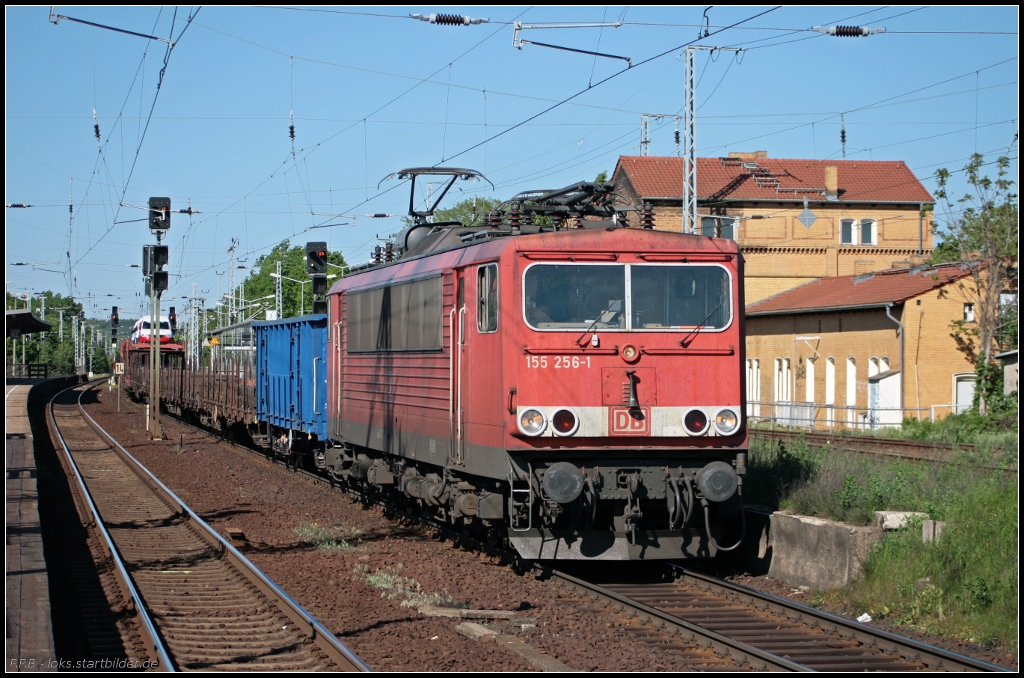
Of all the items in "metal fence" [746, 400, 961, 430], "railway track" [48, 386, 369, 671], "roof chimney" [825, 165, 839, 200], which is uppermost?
"roof chimney" [825, 165, 839, 200]

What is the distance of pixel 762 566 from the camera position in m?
11.7

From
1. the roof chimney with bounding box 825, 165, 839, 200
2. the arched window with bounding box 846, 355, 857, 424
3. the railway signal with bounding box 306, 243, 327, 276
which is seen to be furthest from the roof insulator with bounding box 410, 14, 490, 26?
the roof chimney with bounding box 825, 165, 839, 200

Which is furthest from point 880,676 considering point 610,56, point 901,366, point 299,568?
point 901,366

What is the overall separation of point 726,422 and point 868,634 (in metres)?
2.91

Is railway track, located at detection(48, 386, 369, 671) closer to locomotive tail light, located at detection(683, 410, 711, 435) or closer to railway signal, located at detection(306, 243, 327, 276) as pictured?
locomotive tail light, located at detection(683, 410, 711, 435)

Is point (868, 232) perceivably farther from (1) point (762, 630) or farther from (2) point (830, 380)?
(1) point (762, 630)

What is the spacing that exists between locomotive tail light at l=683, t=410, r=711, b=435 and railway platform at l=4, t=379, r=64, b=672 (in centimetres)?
581

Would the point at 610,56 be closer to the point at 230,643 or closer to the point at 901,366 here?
the point at 230,643

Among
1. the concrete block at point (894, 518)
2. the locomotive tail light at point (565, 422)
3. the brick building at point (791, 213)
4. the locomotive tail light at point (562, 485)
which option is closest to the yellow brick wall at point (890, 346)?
the brick building at point (791, 213)

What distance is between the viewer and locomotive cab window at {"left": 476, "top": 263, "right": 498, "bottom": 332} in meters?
10.7

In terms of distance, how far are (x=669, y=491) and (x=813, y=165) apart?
5072 centimetres

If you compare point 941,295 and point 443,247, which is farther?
point 941,295

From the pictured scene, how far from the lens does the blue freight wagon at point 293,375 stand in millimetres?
19531

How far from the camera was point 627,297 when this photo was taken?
1074cm
